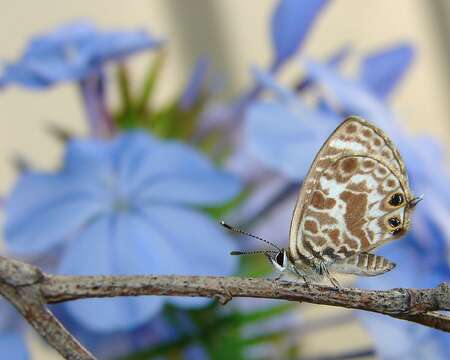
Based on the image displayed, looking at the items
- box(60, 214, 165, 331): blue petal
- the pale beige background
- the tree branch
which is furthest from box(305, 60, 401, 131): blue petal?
the pale beige background

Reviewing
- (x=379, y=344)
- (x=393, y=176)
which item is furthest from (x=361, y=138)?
(x=379, y=344)

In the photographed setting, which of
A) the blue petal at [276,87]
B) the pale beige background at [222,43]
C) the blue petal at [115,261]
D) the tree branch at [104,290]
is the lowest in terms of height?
the tree branch at [104,290]

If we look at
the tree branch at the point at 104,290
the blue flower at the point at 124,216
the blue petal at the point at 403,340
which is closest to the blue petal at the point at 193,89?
the blue flower at the point at 124,216

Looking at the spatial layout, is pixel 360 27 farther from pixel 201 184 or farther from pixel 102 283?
pixel 102 283

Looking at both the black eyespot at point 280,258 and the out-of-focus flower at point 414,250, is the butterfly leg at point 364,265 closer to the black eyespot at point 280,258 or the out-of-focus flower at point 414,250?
the black eyespot at point 280,258

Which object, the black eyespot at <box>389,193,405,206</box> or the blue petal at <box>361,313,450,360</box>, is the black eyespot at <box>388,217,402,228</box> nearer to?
the black eyespot at <box>389,193,405,206</box>

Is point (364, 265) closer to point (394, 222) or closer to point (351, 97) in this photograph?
point (394, 222)
